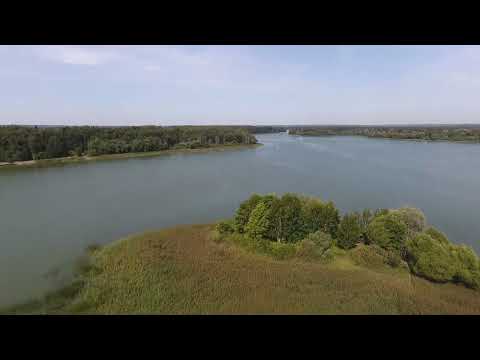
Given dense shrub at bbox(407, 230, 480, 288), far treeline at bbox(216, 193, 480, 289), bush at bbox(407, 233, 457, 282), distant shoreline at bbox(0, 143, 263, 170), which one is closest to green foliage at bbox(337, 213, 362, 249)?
far treeline at bbox(216, 193, 480, 289)

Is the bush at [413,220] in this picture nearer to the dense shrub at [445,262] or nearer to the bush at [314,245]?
the dense shrub at [445,262]

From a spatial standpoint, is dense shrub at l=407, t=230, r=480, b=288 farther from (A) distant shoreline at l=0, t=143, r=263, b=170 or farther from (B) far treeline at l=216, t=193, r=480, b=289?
(A) distant shoreline at l=0, t=143, r=263, b=170

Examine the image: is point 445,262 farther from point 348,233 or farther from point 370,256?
point 348,233

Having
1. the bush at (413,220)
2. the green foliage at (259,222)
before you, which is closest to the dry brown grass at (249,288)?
the green foliage at (259,222)

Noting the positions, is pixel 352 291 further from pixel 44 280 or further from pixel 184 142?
pixel 184 142

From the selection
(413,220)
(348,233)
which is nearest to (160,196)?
(348,233)
